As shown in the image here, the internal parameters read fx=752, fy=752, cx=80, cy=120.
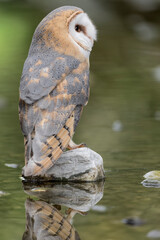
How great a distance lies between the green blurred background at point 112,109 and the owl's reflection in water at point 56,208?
5cm

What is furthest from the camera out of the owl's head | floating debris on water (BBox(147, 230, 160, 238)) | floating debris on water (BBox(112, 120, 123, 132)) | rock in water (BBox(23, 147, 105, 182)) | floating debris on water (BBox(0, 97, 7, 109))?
floating debris on water (BBox(0, 97, 7, 109))

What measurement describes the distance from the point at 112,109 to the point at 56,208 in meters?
3.56

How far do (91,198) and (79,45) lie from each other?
123 centimetres

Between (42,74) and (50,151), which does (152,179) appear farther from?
(42,74)

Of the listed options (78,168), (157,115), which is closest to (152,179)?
(78,168)

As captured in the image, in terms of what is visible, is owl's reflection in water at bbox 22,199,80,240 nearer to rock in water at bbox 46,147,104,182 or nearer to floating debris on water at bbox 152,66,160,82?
rock in water at bbox 46,147,104,182

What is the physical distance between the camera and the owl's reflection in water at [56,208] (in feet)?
12.1

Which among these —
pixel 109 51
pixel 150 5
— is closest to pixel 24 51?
pixel 109 51

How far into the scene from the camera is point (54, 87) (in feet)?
16.0

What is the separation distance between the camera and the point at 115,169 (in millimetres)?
5152

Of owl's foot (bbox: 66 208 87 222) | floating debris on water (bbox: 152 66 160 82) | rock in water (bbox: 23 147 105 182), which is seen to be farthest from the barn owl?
floating debris on water (bbox: 152 66 160 82)

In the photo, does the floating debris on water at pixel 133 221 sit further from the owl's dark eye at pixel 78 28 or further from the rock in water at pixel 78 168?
the owl's dark eye at pixel 78 28

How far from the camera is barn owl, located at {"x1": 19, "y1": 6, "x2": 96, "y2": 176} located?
4727mm

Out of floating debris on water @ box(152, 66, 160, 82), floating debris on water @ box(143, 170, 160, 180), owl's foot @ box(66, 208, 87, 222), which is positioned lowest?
floating debris on water @ box(152, 66, 160, 82)
